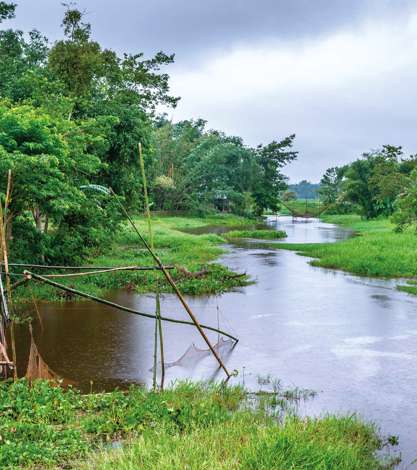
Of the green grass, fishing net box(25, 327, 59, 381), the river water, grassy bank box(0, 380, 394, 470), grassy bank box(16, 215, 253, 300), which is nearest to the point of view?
grassy bank box(0, 380, 394, 470)

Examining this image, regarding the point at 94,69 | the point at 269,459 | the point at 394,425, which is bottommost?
the point at 394,425

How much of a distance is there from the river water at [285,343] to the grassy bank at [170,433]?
3.37 ft

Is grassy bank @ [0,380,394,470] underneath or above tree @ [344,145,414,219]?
underneath

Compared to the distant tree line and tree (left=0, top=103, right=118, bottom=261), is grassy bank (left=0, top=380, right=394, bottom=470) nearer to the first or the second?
tree (left=0, top=103, right=118, bottom=261)

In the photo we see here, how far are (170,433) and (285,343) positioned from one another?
19.4 feet

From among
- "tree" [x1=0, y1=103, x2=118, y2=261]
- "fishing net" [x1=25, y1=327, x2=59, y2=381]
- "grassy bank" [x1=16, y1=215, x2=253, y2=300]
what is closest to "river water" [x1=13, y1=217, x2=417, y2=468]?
"grassy bank" [x1=16, y1=215, x2=253, y2=300]

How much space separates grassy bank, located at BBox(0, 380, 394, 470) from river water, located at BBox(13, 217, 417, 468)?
1.03 metres

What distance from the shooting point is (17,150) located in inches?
502

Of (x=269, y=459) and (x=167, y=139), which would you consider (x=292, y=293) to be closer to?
(x=269, y=459)

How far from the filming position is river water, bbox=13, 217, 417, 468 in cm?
908

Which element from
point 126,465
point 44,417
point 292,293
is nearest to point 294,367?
point 44,417

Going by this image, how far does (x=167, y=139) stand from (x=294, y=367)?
4719 centimetres

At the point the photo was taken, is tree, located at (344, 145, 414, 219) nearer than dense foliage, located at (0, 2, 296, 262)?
No

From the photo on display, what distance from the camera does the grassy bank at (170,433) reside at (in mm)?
5461
